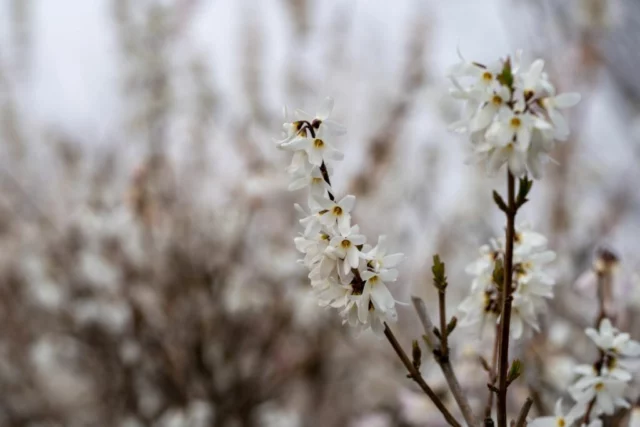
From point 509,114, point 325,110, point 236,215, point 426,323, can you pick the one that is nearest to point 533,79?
point 509,114

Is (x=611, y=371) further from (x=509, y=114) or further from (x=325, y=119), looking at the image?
(x=325, y=119)

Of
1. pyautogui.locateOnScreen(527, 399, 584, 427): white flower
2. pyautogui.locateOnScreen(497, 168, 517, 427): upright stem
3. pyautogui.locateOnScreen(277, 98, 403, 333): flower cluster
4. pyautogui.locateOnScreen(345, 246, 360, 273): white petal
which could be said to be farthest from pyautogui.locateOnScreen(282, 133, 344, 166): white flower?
pyautogui.locateOnScreen(527, 399, 584, 427): white flower

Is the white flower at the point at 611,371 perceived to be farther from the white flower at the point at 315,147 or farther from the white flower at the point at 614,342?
the white flower at the point at 315,147

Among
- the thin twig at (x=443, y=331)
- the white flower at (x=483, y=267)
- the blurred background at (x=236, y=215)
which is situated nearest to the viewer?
the thin twig at (x=443, y=331)

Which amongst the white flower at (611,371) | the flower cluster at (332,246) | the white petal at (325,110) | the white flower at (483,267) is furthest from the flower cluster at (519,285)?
the white petal at (325,110)

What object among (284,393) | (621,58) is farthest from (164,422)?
(621,58)

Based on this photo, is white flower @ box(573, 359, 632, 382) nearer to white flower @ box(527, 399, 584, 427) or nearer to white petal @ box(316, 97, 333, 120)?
white flower @ box(527, 399, 584, 427)
